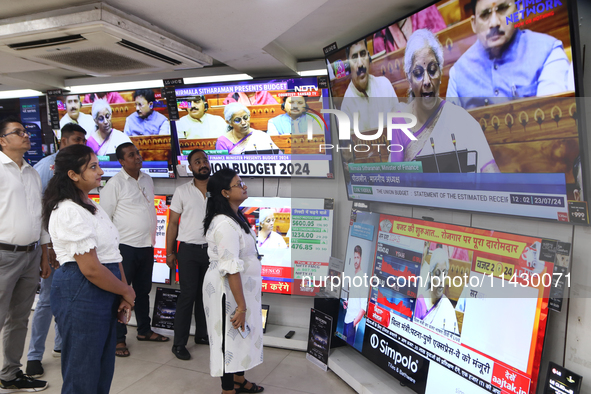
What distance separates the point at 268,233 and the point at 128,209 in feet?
4.27

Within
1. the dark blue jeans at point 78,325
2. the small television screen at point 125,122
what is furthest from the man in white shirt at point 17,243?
the small television screen at point 125,122

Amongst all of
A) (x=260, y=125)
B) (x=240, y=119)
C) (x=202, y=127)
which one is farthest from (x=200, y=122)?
(x=260, y=125)

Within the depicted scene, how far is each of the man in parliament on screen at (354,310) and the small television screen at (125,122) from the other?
7.34 ft

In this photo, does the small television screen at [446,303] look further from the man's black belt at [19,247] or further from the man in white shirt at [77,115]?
the man in white shirt at [77,115]

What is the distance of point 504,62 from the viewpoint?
189cm

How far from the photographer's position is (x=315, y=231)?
12.1ft

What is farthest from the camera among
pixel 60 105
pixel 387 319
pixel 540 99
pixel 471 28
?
pixel 60 105

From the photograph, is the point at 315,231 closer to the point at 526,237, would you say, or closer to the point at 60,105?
the point at 526,237

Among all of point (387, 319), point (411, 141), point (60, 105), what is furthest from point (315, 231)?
point (60, 105)

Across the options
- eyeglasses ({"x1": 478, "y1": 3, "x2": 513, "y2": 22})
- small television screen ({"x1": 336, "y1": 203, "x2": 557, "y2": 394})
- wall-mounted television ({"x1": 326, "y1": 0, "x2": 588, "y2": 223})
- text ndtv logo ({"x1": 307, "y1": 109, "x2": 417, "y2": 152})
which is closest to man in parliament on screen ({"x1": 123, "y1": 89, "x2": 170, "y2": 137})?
text ndtv logo ({"x1": 307, "y1": 109, "x2": 417, "y2": 152})

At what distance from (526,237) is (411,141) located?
2.97ft

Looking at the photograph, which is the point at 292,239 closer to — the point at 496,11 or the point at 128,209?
the point at 128,209

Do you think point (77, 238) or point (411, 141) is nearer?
point (77, 238)

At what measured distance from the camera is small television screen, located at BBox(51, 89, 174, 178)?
4.16 m
